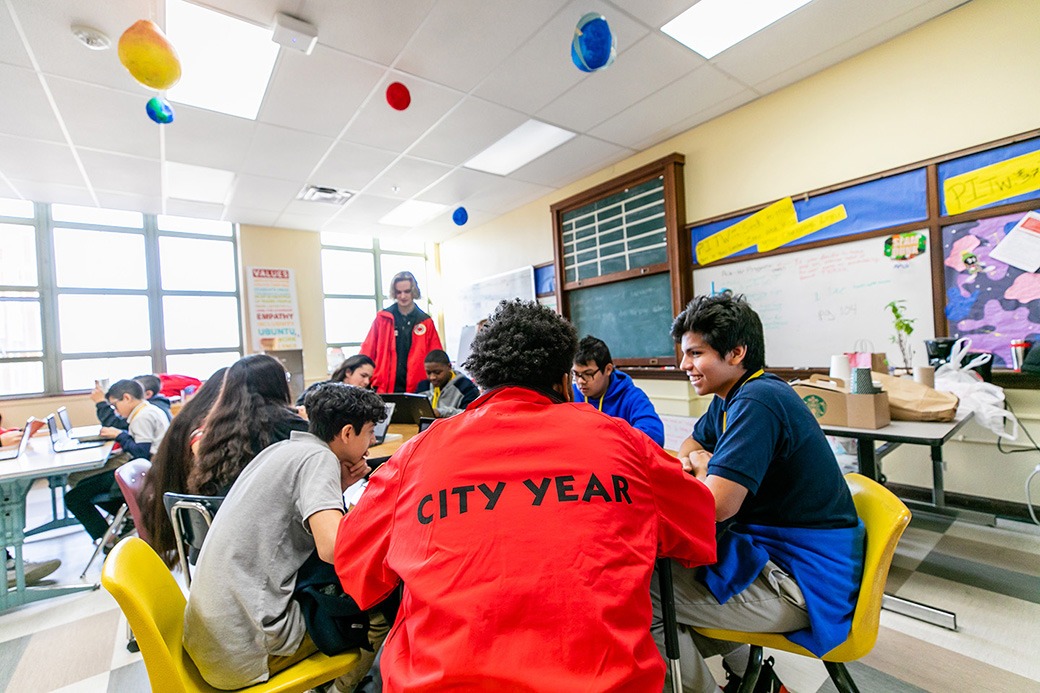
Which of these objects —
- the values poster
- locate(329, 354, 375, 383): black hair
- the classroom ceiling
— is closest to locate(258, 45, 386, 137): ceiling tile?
the classroom ceiling

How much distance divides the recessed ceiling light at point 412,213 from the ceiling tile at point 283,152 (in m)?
1.27

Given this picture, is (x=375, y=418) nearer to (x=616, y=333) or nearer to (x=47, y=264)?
(x=616, y=333)

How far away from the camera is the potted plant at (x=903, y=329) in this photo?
2.81 metres

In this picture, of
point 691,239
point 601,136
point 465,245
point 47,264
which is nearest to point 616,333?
point 691,239

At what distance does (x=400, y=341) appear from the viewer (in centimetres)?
371

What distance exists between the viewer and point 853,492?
1.27m

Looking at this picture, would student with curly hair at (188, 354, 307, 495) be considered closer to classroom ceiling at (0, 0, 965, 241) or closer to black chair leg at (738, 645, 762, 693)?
black chair leg at (738, 645, 762, 693)

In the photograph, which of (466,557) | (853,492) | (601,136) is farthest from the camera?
(601,136)

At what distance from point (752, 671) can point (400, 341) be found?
3104mm

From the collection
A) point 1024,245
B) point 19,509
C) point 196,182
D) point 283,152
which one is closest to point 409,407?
point 19,509

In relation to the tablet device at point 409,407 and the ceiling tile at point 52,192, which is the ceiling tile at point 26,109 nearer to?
the ceiling tile at point 52,192

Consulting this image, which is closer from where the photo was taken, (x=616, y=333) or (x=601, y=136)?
(x=601, y=136)

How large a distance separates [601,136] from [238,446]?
361cm

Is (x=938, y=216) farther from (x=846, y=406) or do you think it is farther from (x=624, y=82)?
(x=624, y=82)
